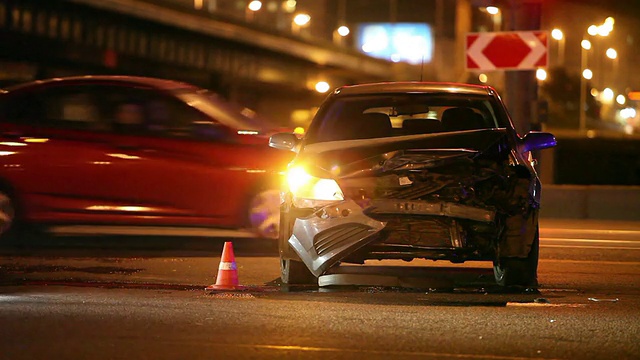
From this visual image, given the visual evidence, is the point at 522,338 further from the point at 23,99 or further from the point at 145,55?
the point at 145,55

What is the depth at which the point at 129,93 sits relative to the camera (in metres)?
13.1

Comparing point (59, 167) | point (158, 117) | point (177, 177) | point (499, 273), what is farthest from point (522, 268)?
point (59, 167)

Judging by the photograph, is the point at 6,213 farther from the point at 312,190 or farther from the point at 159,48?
the point at 159,48

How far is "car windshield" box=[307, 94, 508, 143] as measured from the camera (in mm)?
10086

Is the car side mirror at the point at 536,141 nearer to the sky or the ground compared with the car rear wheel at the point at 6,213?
nearer to the sky

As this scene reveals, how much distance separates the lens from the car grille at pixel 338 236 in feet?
28.7

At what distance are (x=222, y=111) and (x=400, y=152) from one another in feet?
15.4

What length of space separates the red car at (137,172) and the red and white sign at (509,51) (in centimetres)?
624

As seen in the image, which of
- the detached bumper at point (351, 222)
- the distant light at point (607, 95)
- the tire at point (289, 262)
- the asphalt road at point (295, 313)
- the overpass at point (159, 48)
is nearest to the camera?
the asphalt road at point (295, 313)

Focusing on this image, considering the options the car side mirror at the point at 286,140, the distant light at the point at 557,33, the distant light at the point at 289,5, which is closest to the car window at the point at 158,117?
the car side mirror at the point at 286,140

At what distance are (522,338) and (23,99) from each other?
7.65 meters

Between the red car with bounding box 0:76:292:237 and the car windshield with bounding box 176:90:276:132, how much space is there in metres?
0.11

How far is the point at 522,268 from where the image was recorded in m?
9.23

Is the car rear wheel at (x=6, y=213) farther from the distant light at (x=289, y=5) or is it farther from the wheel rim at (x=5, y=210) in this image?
the distant light at (x=289, y=5)
